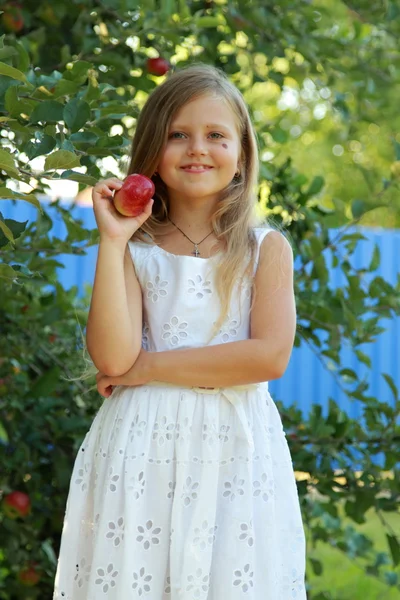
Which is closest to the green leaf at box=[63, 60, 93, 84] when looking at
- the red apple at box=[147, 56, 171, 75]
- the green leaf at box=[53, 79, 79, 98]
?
the green leaf at box=[53, 79, 79, 98]

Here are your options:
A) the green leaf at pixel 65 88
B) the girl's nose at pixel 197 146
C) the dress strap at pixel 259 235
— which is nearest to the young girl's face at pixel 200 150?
the girl's nose at pixel 197 146

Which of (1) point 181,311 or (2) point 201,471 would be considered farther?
(1) point 181,311

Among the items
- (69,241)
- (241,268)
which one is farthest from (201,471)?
(69,241)

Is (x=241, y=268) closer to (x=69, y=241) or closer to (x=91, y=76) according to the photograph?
(x=69, y=241)

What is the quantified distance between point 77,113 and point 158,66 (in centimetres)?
97

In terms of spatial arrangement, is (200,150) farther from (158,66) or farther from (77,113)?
Result: (158,66)

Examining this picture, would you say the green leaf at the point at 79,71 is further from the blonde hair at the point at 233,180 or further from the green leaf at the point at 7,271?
the green leaf at the point at 7,271

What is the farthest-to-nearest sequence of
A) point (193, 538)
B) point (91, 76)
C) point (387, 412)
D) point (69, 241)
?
1. point (387, 412)
2. point (91, 76)
3. point (69, 241)
4. point (193, 538)

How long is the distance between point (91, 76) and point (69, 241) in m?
0.44

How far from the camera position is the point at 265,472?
177cm

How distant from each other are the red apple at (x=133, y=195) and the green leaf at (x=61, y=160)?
0.88 ft

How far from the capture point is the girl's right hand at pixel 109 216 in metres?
1.74

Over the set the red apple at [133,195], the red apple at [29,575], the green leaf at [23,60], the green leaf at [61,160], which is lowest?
the red apple at [29,575]

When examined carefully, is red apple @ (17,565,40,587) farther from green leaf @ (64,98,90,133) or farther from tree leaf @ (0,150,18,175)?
tree leaf @ (0,150,18,175)
